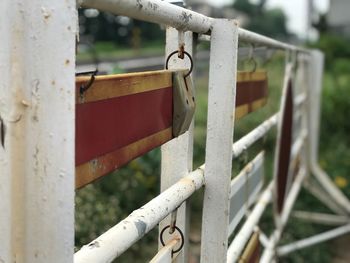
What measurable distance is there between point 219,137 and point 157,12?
1.67ft

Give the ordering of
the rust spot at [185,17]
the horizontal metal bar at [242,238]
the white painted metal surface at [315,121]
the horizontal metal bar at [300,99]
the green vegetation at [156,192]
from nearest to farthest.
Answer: the rust spot at [185,17], the horizontal metal bar at [242,238], the green vegetation at [156,192], the horizontal metal bar at [300,99], the white painted metal surface at [315,121]

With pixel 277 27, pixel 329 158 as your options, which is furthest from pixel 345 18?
pixel 277 27

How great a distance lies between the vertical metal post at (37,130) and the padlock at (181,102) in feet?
1.76

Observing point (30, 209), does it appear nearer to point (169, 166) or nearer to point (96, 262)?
point (96, 262)

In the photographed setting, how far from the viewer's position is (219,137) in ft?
4.86

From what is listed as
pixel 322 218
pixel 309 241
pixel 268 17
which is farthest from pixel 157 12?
pixel 268 17

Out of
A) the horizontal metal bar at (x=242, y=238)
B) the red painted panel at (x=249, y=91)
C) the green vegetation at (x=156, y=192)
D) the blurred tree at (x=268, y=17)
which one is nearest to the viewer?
the horizontal metal bar at (x=242, y=238)

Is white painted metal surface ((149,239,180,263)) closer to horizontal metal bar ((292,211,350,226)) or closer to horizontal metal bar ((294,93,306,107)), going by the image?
horizontal metal bar ((294,93,306,107))

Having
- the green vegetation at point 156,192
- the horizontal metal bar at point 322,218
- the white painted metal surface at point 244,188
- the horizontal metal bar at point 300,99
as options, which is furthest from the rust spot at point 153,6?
the horizontal metal bar at point 322,218

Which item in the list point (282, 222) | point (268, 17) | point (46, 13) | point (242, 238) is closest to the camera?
point (46, 13)

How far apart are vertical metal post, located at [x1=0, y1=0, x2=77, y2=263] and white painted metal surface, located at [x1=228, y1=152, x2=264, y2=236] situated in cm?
95

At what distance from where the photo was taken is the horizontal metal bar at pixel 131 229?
0.92 metres

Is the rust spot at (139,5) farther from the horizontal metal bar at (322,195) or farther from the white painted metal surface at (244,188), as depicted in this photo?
the horizontal metal bar at (322,195)

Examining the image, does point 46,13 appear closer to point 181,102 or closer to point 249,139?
point 181,102
